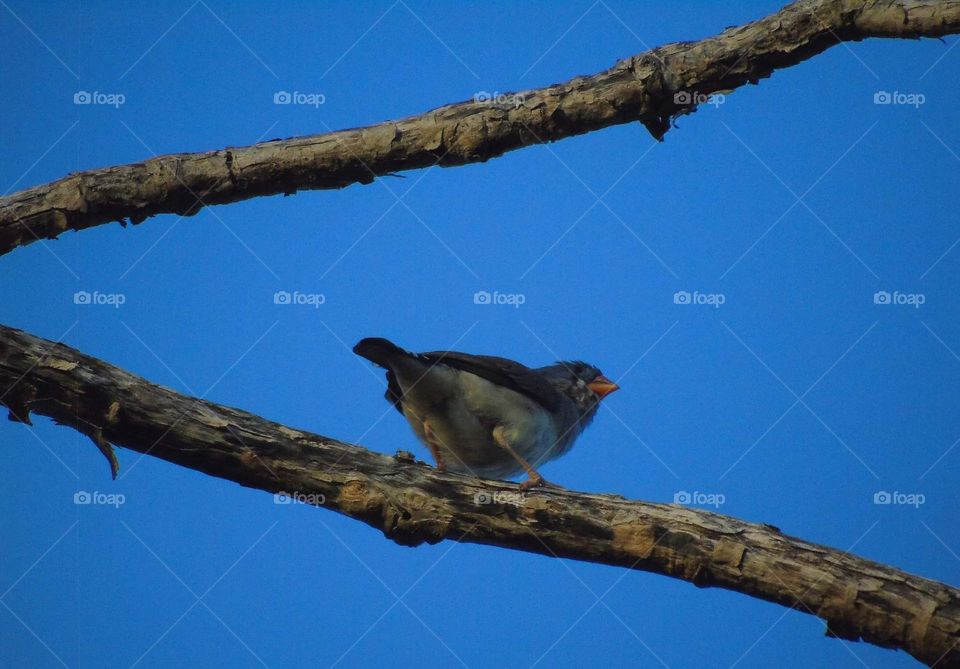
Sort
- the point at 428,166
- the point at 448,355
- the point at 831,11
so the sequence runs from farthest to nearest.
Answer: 1. the point at 448,355
2. the point at 428,166
3. the point at 831,11

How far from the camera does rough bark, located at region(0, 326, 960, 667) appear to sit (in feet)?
15.5

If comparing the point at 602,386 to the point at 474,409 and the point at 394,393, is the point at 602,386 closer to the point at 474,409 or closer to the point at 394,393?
the point at 474,409

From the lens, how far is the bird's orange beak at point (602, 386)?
862 cm

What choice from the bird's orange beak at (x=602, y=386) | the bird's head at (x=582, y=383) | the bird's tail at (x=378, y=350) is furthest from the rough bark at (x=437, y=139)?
the bird's orange beak at (x=602, y=386)

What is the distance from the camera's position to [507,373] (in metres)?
7.47

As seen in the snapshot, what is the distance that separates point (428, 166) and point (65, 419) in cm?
260

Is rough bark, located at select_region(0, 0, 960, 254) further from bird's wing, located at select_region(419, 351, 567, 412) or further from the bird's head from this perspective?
the bird's head

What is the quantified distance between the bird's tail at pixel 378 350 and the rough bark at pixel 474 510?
1181mm

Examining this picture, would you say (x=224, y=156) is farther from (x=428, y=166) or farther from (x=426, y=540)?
(x=426, y=540)

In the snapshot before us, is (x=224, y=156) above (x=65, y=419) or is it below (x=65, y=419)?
above

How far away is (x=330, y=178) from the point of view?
5.47m

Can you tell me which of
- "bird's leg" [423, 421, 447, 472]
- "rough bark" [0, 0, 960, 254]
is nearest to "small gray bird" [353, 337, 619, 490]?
"bird's leg" [423, 421, 447, 472]

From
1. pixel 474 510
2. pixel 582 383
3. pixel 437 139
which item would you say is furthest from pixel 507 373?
pixel 437 139

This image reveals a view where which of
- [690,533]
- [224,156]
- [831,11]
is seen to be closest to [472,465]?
[690,533]
